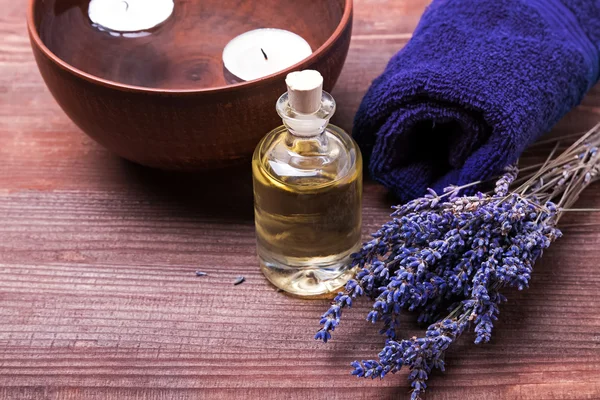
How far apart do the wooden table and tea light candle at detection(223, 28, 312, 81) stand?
11 cm

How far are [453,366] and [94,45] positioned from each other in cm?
52

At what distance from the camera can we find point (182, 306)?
2.20 ft

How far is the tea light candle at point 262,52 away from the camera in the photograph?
0.78 metres

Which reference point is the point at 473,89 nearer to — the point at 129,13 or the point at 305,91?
the point at 305,91

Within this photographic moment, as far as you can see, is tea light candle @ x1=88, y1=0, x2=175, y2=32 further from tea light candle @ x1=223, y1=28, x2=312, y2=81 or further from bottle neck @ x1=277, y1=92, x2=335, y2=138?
bottle neck @ x1=277, y1=92, x2=335, y2=138

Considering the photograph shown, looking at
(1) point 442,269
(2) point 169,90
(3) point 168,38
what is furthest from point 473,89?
(3) point 168,38

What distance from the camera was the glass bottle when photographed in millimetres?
619

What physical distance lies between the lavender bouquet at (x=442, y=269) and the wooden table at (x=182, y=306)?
0.03 meters

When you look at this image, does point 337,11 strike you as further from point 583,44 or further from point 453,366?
point 453,366

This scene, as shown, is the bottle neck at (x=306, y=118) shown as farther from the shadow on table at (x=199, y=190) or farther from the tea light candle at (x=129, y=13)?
the tea light candle at (x=129, y=13)

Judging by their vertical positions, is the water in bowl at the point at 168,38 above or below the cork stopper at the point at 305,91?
below

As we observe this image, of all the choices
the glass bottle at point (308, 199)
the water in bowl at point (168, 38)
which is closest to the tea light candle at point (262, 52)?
the water in bowl at point (168, 38)

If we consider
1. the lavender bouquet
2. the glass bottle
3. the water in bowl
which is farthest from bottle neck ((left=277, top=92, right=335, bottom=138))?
the water in bowl

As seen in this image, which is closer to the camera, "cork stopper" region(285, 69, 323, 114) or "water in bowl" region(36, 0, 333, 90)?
"cork stopper" region(285, 69, 323, 114)
